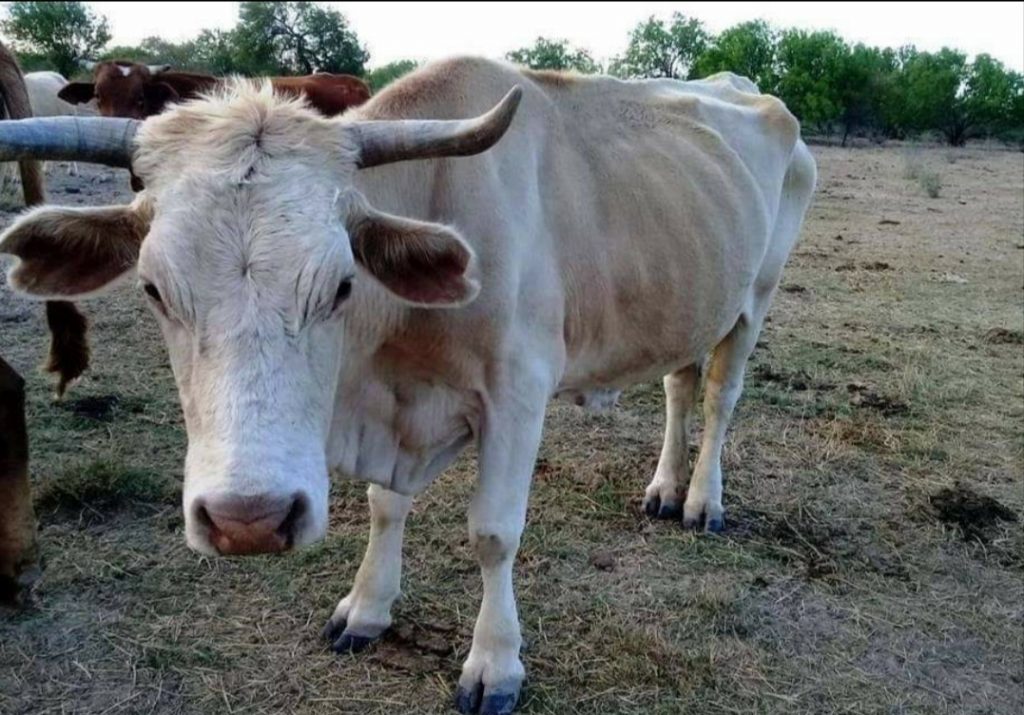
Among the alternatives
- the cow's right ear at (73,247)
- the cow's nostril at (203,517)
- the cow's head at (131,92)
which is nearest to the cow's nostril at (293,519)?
the cow's nostril at (203,517)

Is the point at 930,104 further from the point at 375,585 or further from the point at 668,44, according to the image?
the point at 375,585

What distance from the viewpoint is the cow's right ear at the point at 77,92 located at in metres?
11.6

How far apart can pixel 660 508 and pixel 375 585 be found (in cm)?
178

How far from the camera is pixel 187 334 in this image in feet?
7.50

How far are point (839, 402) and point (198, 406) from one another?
16.6ft

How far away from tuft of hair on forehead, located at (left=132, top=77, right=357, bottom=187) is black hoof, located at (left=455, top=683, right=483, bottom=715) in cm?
190

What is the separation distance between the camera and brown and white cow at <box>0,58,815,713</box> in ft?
7.08

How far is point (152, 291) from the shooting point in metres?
2.28

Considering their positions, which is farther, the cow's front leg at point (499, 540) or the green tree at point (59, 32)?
the green tree at point (59, 32)

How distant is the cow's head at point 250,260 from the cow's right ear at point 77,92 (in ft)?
33.9

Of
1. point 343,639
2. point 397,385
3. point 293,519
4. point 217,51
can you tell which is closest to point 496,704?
point 343,639

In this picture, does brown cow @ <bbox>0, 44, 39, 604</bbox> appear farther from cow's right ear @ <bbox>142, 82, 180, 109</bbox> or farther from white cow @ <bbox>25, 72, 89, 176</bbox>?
white cow @ <bbox>25, 72, 89, 176</bbox>

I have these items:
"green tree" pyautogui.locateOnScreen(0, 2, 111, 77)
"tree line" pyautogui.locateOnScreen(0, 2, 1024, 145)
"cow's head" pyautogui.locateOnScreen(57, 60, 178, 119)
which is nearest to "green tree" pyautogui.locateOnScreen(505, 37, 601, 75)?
"tree line" pyautogui.locateOnScreen(0, 2, 1024, 145)

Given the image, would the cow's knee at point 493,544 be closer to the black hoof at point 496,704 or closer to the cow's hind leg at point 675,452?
the black hoof at point 496,704
